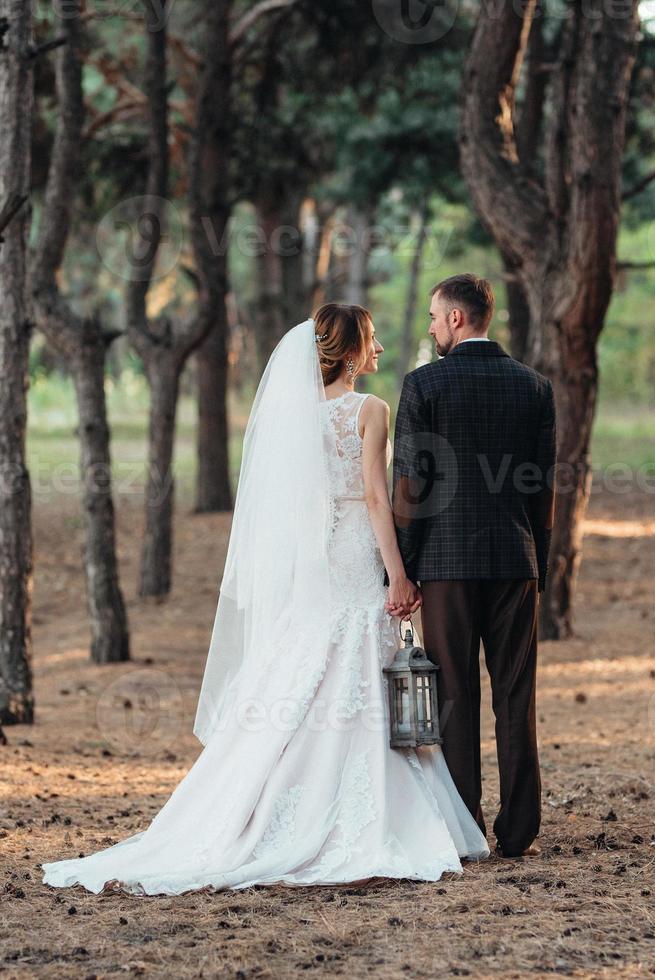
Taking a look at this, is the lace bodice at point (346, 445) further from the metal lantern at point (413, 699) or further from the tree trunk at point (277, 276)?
the tree trunk at point (277, 276)

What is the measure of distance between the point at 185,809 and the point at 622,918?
1817 mm

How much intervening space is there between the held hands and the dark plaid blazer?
0.24 ft

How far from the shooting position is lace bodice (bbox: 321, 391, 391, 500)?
5500mm

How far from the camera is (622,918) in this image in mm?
4516

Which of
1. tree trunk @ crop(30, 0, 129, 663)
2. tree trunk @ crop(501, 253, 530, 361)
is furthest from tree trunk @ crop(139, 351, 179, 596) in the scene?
tree trunk @ crop(501, 253, 530, 361)

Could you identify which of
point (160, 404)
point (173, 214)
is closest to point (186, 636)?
point (160, 404)

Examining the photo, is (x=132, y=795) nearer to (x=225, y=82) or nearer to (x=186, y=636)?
(x=186, y=636)

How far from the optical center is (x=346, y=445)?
217 inches

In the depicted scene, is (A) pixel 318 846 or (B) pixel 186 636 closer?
(A) pixel 318 846

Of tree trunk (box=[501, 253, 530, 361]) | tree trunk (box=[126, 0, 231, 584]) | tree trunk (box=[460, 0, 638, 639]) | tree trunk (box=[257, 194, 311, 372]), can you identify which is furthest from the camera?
tree trunk (box=[257, 194, 311, 372])

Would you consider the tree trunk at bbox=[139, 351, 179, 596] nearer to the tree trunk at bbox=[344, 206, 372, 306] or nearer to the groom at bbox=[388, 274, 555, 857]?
the groom at bbox=[388, 274, 555, 857]

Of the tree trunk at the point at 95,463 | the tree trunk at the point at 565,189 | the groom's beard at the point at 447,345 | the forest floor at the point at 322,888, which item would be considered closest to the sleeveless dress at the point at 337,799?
the forest floor at the point at 322,888

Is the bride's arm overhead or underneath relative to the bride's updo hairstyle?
underneath

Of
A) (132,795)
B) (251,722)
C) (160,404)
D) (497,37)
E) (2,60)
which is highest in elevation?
(497,37)
